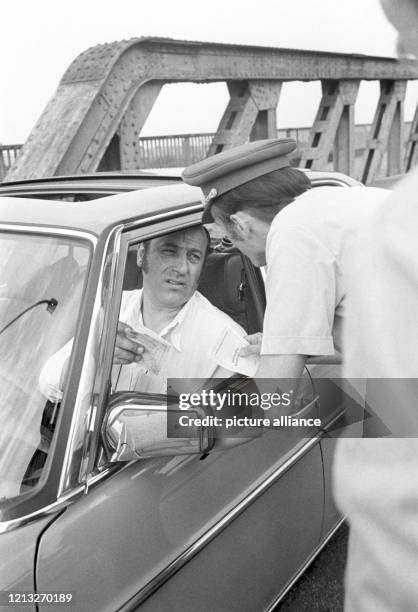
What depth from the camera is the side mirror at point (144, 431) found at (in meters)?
1.70

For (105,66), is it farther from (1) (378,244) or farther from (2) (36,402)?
(1) (378,244)

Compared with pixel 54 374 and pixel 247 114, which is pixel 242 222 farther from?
pixel 247 114

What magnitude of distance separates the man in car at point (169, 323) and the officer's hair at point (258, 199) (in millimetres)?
179

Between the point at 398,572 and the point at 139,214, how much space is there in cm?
151

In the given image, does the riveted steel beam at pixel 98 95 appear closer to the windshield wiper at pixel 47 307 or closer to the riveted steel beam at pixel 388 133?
the windshield wiper at pixel 47 307

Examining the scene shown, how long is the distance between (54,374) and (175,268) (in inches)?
29.3

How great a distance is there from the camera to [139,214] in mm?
2053

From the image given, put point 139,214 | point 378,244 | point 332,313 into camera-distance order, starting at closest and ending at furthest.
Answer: point 378,244
point 332,313
point 139,214

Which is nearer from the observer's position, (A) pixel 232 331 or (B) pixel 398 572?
(B) pixel 398 572

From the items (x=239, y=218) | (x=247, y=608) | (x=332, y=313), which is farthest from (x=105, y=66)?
(x=247, y=608)

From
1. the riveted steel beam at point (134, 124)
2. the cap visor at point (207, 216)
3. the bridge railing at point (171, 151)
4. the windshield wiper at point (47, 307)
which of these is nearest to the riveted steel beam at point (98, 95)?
the riveted steel beam at point (134, 124)

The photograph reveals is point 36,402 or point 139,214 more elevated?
point 139,214

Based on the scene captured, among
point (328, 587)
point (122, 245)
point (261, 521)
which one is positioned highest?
point (122, 245)

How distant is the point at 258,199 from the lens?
2.21 meters
